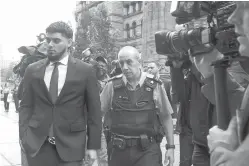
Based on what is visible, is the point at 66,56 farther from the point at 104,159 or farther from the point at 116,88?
the point at 104,159

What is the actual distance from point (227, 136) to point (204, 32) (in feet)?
1.55

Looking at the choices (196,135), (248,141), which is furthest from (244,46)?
(196,135)

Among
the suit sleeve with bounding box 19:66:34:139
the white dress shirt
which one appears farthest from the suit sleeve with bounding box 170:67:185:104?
the suit sleeve with bounding box 19:66:34:139

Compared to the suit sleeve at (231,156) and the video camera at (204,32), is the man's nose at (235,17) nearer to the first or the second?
the video camera at (204,32)

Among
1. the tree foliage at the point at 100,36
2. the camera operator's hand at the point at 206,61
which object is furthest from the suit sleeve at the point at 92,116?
the tree foliage at the point at 100,36

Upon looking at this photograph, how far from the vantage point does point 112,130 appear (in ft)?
11.9

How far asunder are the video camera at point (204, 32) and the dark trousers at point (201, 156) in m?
1.44

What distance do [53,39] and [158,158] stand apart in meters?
1.64

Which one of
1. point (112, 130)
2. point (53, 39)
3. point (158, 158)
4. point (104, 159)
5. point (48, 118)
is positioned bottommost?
point (104, 159)

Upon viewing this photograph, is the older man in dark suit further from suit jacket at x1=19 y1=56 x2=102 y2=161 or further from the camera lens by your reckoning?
the camera lens

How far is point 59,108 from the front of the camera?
9.91ft

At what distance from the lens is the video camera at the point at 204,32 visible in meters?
1.26

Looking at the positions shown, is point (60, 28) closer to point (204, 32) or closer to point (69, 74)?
point (69, 74)

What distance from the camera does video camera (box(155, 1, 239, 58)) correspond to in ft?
4.15
